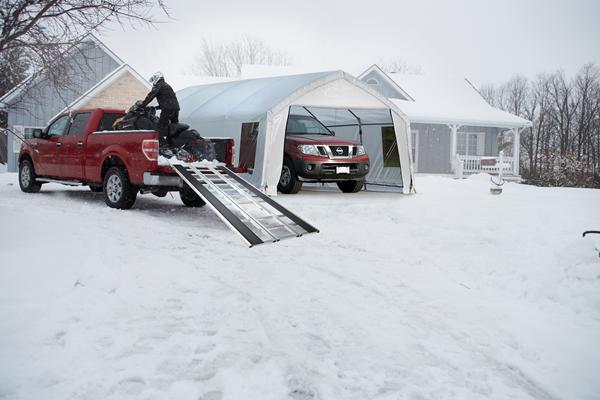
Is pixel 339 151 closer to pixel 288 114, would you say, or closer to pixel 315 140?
pixel 315 140

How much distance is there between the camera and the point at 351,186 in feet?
48.8

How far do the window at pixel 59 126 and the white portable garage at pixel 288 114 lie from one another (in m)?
4.02

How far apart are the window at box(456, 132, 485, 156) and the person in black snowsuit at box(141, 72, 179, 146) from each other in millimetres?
21361

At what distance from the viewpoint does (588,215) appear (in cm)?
975

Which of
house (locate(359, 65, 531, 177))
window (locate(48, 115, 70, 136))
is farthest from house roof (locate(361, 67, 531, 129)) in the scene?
window (locate(48, 115, 70, 136))

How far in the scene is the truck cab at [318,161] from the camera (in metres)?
12.9

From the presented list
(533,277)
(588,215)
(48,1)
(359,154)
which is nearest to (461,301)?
(533,277)

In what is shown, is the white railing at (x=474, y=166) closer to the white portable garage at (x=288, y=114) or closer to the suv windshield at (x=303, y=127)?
the white portable garage at (x=288, y=114)

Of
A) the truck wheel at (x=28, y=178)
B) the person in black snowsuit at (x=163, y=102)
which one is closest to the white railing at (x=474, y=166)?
the person in black snowsuit at (x=163, y=102)

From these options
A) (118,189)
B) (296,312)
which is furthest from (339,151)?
(296,312)

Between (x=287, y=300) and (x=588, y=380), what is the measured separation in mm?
2472

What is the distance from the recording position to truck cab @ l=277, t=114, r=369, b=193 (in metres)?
12.9

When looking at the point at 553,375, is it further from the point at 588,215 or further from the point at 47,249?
the point at 588,215

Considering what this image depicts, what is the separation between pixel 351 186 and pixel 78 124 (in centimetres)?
701
